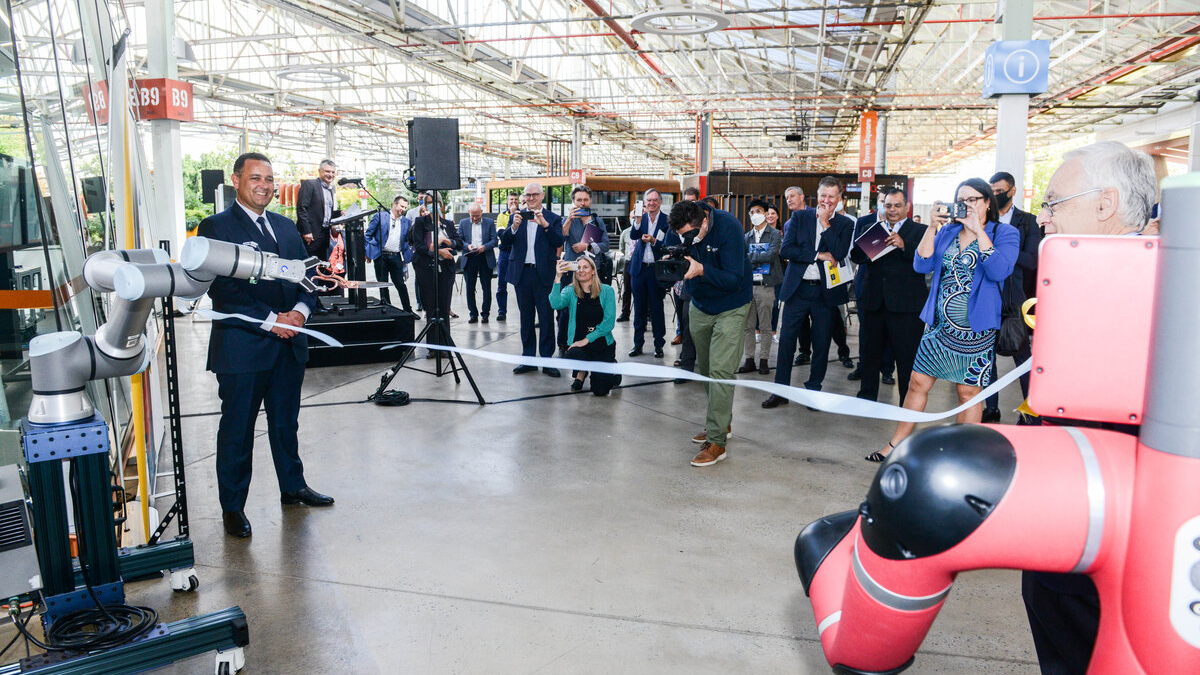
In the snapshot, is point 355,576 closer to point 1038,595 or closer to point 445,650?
point 445,650

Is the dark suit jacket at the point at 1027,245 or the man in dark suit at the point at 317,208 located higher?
the man in dark suit at the point at 317,208

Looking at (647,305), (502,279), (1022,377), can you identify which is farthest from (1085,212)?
(502,279)

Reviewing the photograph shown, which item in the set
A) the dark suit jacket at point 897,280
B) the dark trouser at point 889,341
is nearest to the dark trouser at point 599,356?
the dark trouser at point 889,341

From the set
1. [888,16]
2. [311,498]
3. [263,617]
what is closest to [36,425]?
[263,617]

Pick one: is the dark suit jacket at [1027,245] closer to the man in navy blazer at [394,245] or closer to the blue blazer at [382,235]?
the blue blazer at [382,235]

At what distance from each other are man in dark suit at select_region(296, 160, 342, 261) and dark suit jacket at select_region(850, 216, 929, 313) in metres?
5.15

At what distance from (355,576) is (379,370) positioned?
394 cm

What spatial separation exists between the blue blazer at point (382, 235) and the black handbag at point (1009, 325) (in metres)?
6.41

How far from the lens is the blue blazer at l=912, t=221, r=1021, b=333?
Result: 10.8 feet

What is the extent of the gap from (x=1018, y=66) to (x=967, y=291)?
3262mm

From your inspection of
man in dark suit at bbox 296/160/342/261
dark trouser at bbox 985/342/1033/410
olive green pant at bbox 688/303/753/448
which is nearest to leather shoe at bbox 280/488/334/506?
olive green pant at bbox 688/303/753/448

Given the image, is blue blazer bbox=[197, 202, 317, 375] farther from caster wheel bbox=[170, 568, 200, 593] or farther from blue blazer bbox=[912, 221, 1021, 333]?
blue blazer bbox=[912, 221, 1021, 333]

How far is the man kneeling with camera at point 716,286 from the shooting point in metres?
3.99

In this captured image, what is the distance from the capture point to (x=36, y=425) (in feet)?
→ 6.11
